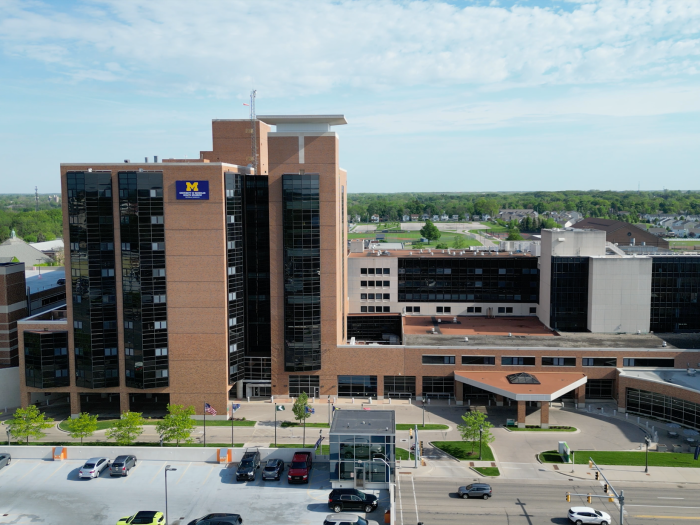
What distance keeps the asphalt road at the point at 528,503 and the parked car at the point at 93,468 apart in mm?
26491

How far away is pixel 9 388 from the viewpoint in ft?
243

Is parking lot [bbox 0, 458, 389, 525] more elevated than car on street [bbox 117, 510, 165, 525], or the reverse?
car on street [bbox 117, 510, 165, 525]

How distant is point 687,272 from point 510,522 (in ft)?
167

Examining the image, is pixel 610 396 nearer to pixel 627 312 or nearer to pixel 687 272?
pixel 627 312

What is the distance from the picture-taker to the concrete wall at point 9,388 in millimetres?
73750

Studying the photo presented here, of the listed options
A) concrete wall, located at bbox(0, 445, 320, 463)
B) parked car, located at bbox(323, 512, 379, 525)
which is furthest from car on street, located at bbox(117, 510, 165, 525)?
concrete wall, located at bbox(0, 445, 320, 463)

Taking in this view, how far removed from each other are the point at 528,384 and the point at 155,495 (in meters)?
41.7

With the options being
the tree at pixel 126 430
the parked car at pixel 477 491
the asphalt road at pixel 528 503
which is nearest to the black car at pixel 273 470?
the asphalt road at pixel 528 503

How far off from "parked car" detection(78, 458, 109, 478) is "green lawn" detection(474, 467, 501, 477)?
111 feet

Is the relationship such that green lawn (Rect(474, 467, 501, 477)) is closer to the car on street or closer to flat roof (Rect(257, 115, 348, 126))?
the car on street

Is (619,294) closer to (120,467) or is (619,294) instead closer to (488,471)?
(488,471)

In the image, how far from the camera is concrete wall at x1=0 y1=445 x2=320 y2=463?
2293 inches

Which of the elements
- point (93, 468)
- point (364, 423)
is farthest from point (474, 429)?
point (93, 468)

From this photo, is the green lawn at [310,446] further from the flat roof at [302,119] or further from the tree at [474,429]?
the flat roof at [302,119]
